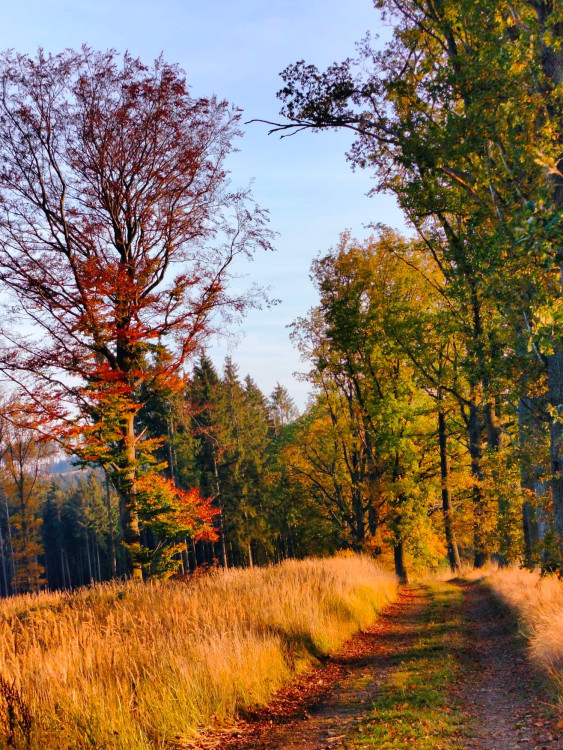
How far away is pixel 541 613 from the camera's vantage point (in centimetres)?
845

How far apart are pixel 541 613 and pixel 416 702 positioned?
362 cm

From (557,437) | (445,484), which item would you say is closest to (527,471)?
(557,437)

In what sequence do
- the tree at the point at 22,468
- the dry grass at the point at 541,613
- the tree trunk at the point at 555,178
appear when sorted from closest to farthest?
the dry grass at the point at 541,613 < the tree trunk at the point at 555,178 < the tree at the point at 22,468

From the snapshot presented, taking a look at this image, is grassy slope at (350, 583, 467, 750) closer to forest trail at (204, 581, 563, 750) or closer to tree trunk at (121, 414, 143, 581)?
forest trail at (204, 581, 563, 750)

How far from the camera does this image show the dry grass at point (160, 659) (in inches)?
181

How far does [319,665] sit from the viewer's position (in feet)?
26.9

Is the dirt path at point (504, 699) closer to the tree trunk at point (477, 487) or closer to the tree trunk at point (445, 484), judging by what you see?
the tree trunk at point (477, 487)

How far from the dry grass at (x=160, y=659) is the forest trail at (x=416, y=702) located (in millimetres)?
383

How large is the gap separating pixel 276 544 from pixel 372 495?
104 feet

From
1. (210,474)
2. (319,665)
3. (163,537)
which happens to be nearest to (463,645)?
(319,665)

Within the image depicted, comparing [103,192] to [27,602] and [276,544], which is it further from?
[276,544]

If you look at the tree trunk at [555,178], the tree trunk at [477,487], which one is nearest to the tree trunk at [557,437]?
the tree trunk at [555,178]

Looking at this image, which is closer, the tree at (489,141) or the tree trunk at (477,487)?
the tree at (489,141)

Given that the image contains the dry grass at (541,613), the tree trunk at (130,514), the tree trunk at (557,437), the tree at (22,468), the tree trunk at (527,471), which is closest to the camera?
the dry grass at (541,613)
